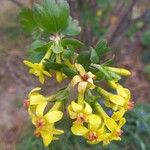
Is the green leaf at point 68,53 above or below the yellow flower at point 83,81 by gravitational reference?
above

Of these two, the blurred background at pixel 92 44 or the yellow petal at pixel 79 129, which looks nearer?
the yellow petal at pixel 79 129

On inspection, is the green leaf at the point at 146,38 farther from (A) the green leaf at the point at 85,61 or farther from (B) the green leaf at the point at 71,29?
(A) the green leaf at the point at 85,61

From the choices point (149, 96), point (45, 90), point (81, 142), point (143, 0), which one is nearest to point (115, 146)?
point (81, 142)

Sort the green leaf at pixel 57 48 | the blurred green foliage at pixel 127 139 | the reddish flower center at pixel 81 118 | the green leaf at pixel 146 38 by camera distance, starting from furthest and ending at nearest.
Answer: the green leaf at pixel 146 38, the blurred green foliage at pixel 127 139, the green leaf at pixel 57 48, the reddish flower center at pixel 81 118

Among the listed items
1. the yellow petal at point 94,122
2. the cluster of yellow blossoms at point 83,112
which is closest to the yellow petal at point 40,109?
the cluster of yellow blossoms at point 83,112

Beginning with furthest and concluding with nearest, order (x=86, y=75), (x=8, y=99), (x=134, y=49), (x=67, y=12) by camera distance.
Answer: (x=134, y=49) < (x=8, y=99) < (x=67, y=12) < (x=86, y=75)

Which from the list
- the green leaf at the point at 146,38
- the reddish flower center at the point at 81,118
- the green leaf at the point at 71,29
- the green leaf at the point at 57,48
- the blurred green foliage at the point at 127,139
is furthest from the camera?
the green leaf at the point at 146,38

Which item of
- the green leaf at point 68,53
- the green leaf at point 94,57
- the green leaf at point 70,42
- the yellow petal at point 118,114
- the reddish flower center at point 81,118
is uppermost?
the green leaf at point 70,42

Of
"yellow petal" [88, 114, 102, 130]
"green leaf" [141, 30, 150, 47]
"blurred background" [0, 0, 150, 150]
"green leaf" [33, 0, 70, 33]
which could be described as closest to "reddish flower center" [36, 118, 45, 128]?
"yellow petal" [88, 114, 102, 130]

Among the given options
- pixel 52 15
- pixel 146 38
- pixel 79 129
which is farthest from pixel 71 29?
pixel 146 38

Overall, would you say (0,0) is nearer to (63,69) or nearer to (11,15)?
(11,15)
